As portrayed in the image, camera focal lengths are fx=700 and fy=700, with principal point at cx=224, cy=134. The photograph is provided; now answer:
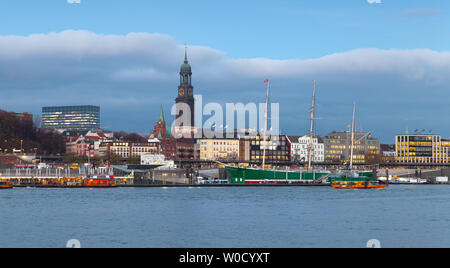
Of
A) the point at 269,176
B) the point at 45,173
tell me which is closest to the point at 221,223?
the point at 269,176

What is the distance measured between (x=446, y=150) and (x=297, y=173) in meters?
86.0

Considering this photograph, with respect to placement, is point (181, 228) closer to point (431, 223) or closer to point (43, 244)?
point (43, 244)

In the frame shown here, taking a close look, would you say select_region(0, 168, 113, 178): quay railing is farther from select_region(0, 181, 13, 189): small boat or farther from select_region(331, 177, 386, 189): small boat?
select_region(331, 177, 386, 189): small boat

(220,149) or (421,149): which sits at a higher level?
(421,149)

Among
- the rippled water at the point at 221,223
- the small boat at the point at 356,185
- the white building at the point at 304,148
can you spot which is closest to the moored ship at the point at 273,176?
the small boat at the point at 356,185

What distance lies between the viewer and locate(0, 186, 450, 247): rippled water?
97.7 feet

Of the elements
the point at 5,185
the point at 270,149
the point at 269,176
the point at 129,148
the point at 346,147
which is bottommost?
the point at 5,185

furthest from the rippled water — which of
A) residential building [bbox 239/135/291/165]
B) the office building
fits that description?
the office building

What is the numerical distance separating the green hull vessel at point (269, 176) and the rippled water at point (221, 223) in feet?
132

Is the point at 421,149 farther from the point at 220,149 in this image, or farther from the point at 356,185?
the point at 356,185

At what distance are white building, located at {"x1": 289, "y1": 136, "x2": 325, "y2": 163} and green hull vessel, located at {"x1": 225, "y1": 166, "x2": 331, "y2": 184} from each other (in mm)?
57761

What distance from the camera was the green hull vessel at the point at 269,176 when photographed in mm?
94875

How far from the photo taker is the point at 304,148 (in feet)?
533

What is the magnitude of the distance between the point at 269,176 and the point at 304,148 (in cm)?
6830
